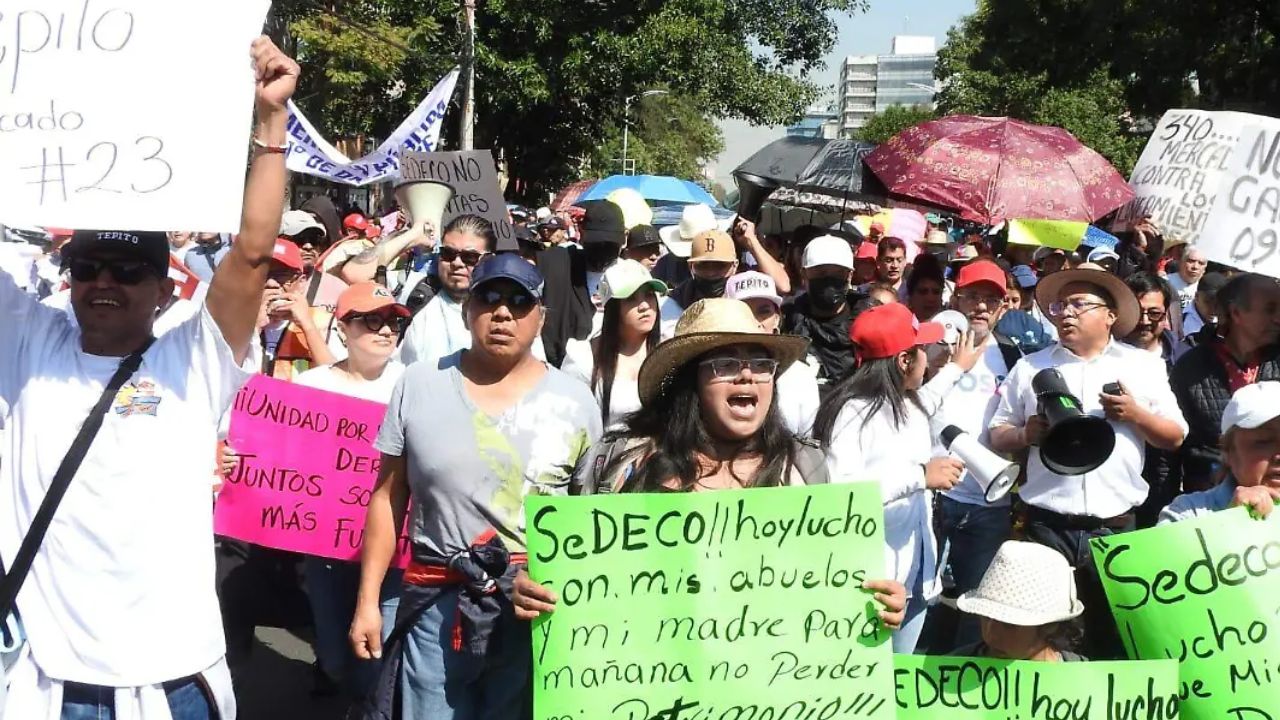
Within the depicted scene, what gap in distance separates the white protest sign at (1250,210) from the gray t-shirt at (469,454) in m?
2.88

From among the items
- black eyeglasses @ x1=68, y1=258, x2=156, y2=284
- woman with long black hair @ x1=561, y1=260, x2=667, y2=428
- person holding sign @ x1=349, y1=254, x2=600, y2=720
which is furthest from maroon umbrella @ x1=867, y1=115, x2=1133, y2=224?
black eyeglasses @ x1=68, y1=258, x2=156, y2=284

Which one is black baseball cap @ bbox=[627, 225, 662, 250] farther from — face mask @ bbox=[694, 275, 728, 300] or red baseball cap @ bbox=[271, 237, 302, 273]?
red baseball cap @ bbox=[271, 237, 302, 273]

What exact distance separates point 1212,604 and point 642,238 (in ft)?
16.2

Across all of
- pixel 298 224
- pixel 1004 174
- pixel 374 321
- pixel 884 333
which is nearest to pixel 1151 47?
pixel 1004 174

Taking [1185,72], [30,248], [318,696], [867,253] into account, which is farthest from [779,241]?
[1185,72]

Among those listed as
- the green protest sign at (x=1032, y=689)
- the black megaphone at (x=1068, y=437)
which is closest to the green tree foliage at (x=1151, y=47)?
the black megaphone at (x=1068, y=437)

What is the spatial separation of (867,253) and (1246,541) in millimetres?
5850

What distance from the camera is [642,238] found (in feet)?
25.0

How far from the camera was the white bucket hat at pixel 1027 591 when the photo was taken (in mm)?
3109

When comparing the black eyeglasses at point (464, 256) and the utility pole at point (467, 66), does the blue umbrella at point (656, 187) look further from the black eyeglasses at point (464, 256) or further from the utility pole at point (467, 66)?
the black eyeglasses at point (464, 256)

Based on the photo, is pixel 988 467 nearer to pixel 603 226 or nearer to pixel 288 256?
pixel 288 256

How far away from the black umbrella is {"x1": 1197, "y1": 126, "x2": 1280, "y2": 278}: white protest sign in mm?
6315

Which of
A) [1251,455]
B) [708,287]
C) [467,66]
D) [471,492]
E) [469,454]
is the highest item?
[467,66]

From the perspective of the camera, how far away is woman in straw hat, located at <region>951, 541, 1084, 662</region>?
3.12m
